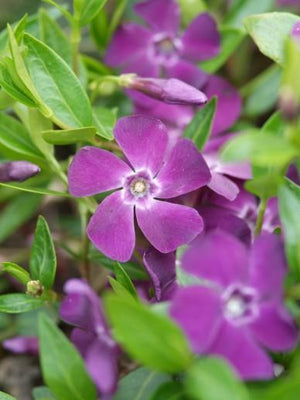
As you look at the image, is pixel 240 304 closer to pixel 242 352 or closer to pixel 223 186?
pixel 242 352

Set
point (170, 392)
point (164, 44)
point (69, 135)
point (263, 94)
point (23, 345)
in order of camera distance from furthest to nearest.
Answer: point (263, 94) < point (164, 44) < point (23, 345) < point (69, 135) < point (170, 392)

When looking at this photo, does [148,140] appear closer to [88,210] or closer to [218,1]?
[88,210]

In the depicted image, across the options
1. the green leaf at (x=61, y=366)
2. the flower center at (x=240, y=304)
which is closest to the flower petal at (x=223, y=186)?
the flower center at (x=240, y=304)

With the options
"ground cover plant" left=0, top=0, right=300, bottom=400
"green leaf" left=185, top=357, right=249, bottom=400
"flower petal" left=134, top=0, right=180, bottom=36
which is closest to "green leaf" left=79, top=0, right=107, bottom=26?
"ground cover plant" left=0, top=0, right=300, bottom=400

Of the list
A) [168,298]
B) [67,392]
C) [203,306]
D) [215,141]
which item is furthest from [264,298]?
[215,141]

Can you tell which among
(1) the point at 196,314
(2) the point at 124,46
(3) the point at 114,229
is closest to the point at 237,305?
(1) the point at 196,314

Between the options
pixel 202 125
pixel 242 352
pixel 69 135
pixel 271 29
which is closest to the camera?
pixel 242 352
